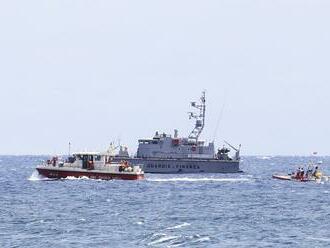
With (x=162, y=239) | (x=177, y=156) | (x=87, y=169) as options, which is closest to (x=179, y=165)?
(x=177, y=156)

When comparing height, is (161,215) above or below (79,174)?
below

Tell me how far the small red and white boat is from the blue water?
2.93 m

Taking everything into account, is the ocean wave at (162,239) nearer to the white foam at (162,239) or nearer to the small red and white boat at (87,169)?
the white foam at (162,239)

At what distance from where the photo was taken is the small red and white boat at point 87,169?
396 ft

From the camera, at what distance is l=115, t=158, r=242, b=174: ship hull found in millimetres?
149750

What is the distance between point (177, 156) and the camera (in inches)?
5999

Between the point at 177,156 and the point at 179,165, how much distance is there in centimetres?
183

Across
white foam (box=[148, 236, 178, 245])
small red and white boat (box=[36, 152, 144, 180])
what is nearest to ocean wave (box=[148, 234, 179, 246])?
white foam (box=[148, 236, 178, 245])

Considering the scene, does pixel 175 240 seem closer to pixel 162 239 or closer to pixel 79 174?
pixel 162 239

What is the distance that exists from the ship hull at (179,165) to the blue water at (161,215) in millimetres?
31735

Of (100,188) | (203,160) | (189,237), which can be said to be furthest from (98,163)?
(189,237)

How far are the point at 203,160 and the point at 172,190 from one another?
46.9m

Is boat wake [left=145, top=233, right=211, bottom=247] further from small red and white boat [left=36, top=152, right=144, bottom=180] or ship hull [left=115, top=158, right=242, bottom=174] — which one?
ship hull [left=115, top=158, right=242, bottom=174]

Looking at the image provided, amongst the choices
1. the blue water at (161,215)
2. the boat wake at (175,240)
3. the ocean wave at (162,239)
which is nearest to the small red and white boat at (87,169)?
the blue water at (161,215)
